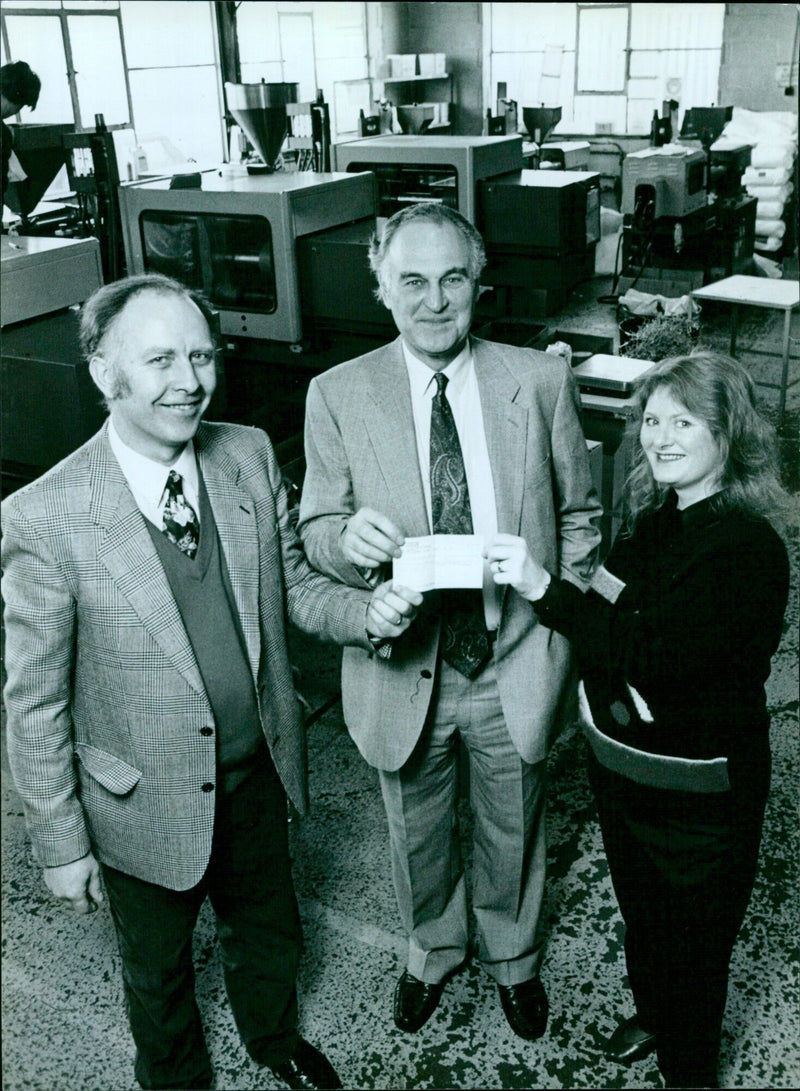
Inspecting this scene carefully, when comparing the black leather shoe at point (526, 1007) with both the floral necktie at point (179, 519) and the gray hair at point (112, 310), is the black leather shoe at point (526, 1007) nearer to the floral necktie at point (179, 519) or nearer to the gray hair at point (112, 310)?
the floral necktie at point (179, 519)

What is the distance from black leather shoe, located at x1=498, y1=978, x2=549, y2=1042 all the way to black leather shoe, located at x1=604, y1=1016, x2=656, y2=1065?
162mm

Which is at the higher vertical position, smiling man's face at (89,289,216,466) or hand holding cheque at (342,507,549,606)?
smiling man's face at (89,289,216,466)

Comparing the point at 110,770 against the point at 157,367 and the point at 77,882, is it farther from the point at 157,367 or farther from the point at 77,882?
the point at 157,367

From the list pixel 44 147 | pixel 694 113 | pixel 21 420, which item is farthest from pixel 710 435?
pixel 694 113

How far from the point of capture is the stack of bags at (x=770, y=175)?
9.08 metres

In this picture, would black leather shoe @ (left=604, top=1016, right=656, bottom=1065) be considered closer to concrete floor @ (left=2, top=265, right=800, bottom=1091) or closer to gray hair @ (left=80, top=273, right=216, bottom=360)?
concrete floor @ (left=2, top=265, right=800, bottom=1091)

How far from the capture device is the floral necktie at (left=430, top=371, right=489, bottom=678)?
6.18ft

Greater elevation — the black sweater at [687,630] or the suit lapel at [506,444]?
the suit lapel at [506,444]

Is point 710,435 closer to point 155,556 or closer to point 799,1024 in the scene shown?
point 155,556

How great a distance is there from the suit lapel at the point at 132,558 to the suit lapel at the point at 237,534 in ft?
0.43

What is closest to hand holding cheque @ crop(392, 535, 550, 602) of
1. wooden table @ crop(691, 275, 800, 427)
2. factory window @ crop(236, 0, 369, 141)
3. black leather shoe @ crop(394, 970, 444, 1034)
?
black leather shoe @ crop(394, 970, 444, 1034)

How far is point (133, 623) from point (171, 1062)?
2.99ft

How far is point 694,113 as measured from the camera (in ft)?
27.3

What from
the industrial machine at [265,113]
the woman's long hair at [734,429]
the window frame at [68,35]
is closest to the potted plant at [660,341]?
the industrial machine at [265,113]
